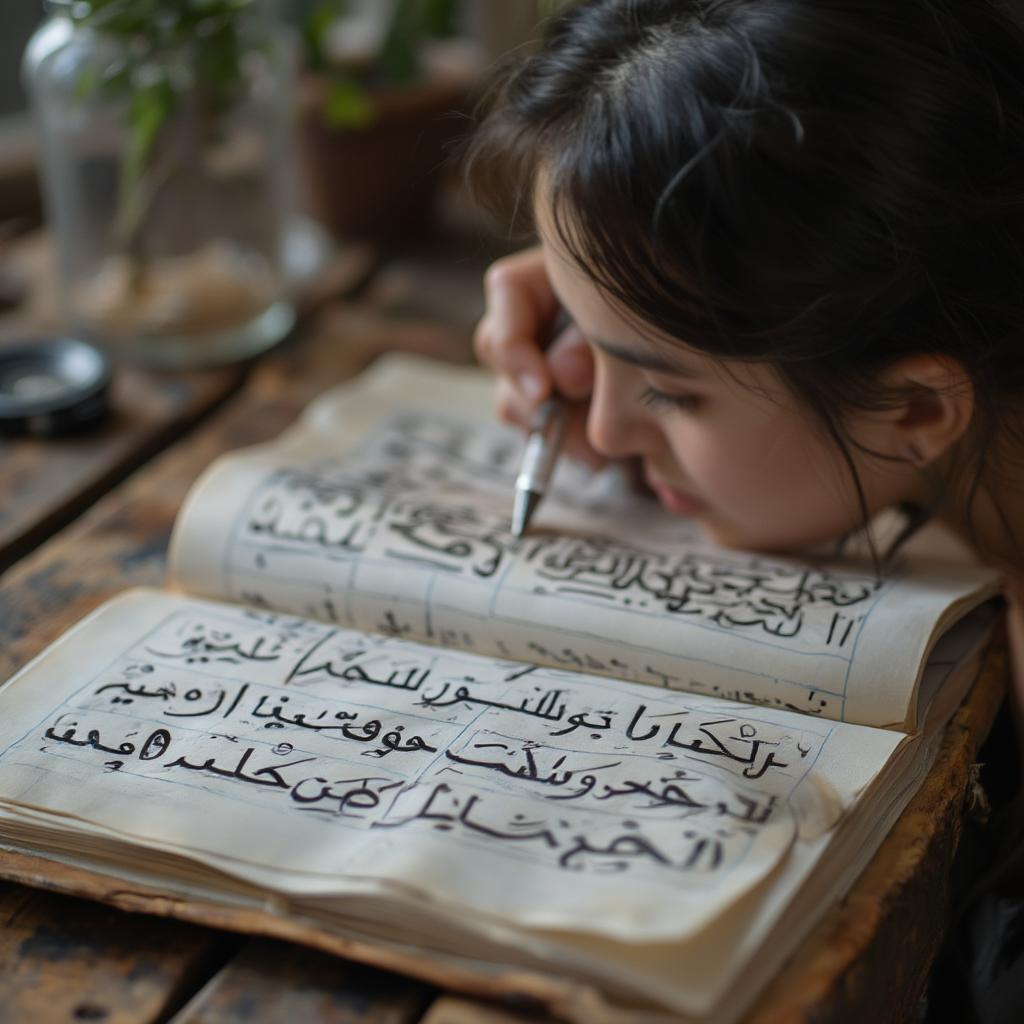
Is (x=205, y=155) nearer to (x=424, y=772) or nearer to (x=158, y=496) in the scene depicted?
(x=158, y=496)

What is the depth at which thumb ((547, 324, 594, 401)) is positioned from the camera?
816 mm

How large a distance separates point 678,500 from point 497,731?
26 centimetres

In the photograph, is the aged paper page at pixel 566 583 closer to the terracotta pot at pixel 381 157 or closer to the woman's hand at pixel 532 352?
the woman's hand at pixel 532 352

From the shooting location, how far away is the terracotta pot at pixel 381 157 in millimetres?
1209

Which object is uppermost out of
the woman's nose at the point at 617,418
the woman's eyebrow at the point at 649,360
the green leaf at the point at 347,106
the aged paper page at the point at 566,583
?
the green leaf at the point at 347,106

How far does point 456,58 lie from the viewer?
1.40 m

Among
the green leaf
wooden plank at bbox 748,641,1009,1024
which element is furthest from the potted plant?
wooden plank at bbox 748,641,1009,1024

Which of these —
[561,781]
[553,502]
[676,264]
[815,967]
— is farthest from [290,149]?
[815,967]

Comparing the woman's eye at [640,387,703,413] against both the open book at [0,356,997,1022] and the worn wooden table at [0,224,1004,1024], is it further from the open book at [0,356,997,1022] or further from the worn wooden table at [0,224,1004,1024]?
the worn wooden table at [0,224,1004,1024]

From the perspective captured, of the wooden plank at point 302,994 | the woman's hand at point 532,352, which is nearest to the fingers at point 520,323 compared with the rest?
the woman's hand at point 532,352

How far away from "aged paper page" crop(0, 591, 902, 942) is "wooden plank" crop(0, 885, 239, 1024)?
39mm

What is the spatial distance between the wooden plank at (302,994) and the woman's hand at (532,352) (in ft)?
1.42

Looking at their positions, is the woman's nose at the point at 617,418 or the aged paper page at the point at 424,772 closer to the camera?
the aged paper page at the point at 424,772

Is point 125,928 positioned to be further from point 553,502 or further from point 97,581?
point 553,502
